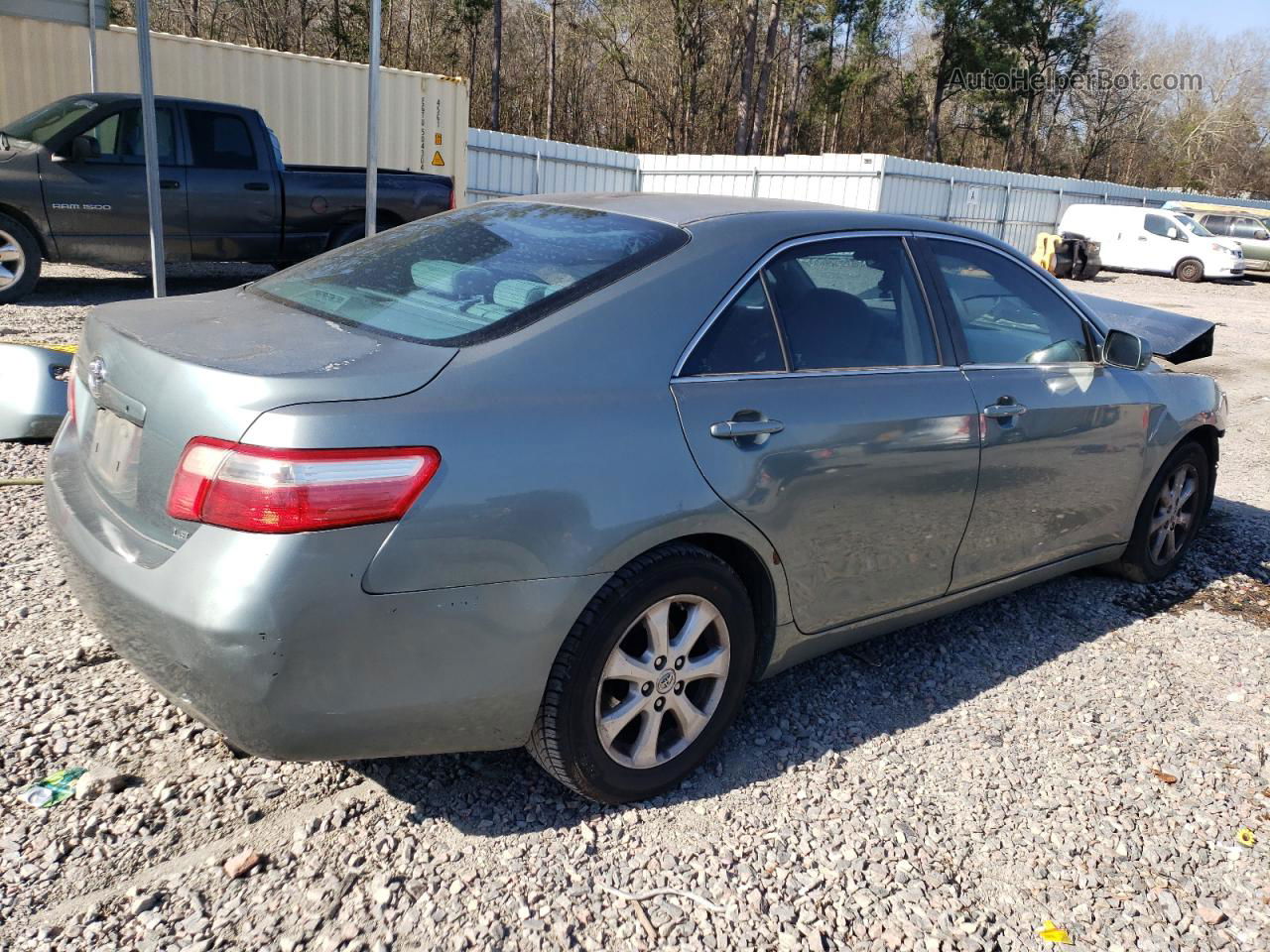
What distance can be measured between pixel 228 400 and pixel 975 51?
44657mm

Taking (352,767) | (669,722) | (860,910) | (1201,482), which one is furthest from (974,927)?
(1201,482)

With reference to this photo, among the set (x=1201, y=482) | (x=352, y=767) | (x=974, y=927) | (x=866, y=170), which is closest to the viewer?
(x=974, y=927)

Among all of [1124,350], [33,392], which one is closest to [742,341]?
[1124,350]

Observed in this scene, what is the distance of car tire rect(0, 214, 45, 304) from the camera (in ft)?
29.7

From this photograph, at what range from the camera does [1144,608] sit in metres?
4.52

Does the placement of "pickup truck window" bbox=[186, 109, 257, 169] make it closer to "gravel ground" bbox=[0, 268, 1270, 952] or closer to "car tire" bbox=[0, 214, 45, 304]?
"car tire" bbox=[0, 214, 45, 304]

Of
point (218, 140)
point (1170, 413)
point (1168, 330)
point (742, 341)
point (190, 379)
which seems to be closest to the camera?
point (190, 379)

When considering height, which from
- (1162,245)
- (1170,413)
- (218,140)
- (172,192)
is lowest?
(1162,245)

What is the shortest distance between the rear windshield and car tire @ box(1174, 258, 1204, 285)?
2662cm

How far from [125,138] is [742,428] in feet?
29.4

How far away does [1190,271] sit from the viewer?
25.6m

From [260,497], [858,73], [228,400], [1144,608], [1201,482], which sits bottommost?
[1144,608]

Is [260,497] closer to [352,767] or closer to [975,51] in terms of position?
[352,767]

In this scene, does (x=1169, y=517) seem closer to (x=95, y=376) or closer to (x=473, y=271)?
(x=473, y=271)
